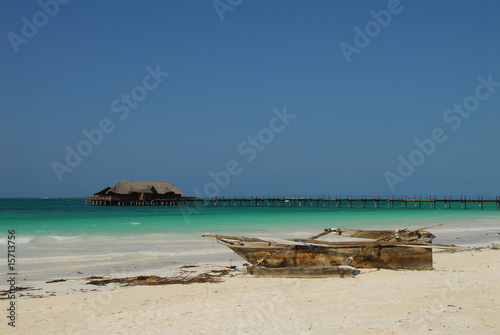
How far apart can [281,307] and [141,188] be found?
185 ft

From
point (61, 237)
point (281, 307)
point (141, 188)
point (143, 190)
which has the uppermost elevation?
point (141, 188)

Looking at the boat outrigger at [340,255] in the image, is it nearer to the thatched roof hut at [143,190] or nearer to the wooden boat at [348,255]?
the wooden boat at [348,255]

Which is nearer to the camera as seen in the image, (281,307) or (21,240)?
(281,307)

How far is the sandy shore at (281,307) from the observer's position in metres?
5.50

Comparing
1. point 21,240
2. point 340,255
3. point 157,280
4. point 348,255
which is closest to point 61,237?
point 21,240

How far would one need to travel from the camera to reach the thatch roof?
60312 millimetres

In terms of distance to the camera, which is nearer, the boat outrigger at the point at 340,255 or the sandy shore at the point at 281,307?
the sandy shore at the point at 281,307

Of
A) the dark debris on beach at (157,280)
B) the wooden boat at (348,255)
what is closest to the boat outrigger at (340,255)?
the wooden boat at (348,255)

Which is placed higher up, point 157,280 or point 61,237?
point 61,237

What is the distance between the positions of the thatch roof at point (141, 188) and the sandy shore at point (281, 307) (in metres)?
52.9

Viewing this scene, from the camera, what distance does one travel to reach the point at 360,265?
31.3 feet

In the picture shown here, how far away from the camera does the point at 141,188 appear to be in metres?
61.0

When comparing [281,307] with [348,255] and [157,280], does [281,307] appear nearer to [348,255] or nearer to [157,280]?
[157,280]

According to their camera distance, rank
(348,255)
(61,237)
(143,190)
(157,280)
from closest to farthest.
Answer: (157,280), (348,255), (61,237), (143,190)
